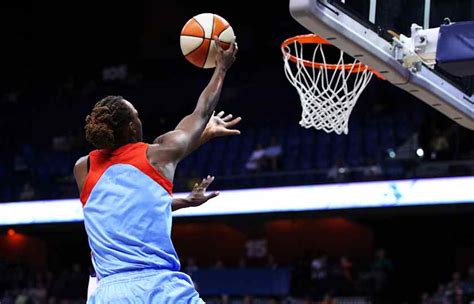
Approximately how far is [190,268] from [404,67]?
10.9 m

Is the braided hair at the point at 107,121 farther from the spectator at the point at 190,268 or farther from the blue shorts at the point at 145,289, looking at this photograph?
the spectator at the point at 190,268

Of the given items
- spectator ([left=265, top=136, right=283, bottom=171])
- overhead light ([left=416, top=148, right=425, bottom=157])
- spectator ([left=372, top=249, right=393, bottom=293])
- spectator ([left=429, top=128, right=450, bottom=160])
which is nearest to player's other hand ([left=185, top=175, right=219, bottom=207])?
overhead light ([left=416, top=148, right=425, bottom=157])

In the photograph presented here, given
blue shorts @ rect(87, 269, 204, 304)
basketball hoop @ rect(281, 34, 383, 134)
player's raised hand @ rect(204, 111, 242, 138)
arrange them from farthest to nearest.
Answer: basketball hoop @ rect(281, 34, 383, 134), player's raised hand @ rect(204, 111, 242, 138), blue shorts @ rect(87, 269, 204, 304)

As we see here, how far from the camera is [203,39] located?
5234 mm

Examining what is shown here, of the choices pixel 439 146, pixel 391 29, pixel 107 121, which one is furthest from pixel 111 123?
pixel 439 146

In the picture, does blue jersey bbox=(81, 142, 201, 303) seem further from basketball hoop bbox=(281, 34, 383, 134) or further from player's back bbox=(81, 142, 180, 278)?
basketball hoop bbox=(281, 34, 383, 134)

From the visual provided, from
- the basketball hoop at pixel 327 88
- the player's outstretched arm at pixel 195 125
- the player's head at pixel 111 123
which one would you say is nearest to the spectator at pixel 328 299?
the basketball hoop at pixel 327 88

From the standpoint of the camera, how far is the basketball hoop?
8.56 meters

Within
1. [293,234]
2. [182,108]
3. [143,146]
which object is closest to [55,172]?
[182,108]

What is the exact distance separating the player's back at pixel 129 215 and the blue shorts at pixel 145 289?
3cm

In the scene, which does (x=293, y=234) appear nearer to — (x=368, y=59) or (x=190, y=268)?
(x=190, y=268)

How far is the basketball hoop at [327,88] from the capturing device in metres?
8.56

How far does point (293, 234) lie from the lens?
1909 cm

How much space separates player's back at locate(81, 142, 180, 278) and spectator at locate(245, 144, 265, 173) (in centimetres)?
1254
